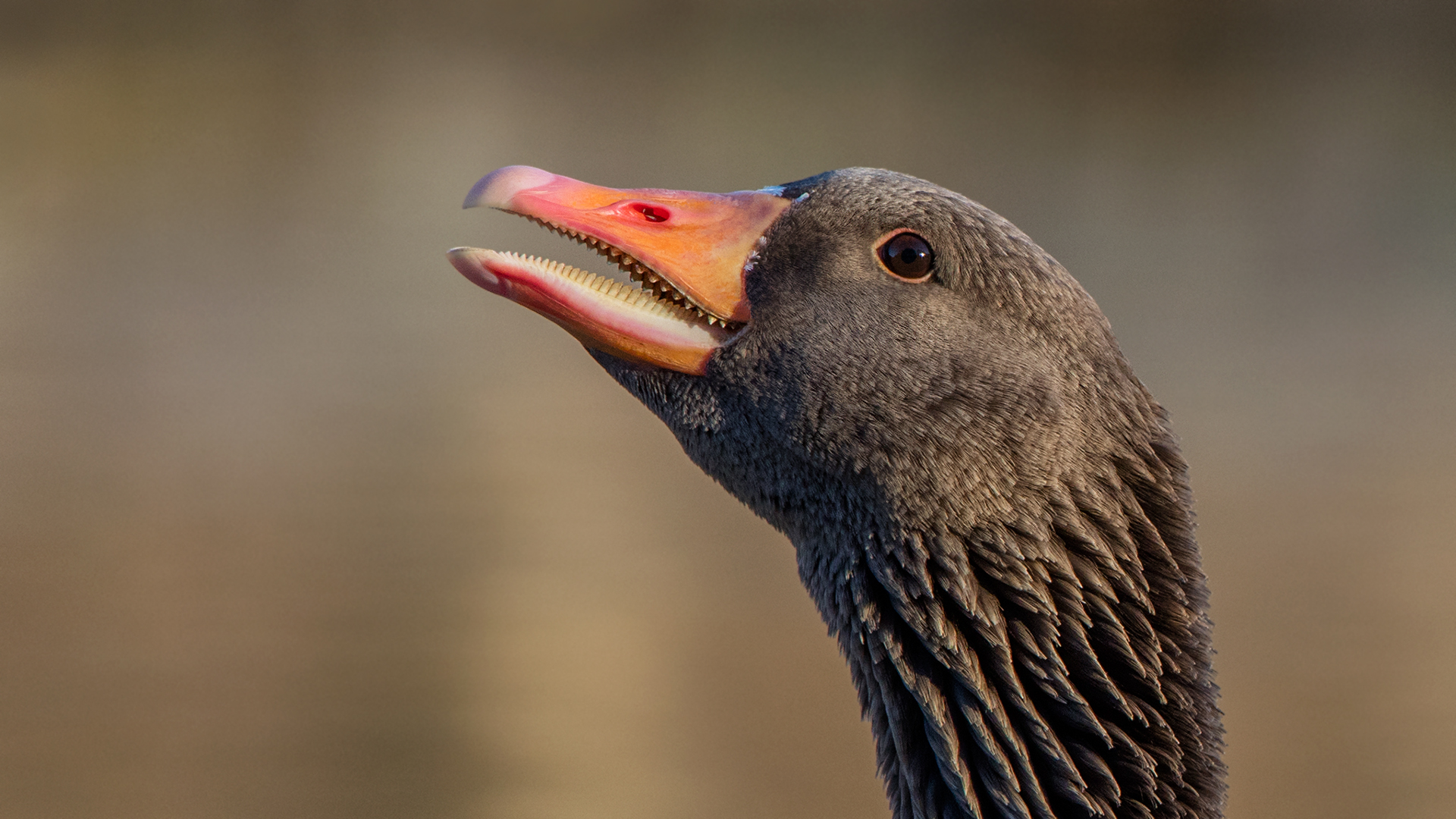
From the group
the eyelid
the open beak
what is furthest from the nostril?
the eyelid

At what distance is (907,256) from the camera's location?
2.12 metres

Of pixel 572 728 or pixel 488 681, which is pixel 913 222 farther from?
pixel 488 681

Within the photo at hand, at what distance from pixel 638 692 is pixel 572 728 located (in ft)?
1.30

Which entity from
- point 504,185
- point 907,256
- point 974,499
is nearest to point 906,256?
point 907,256

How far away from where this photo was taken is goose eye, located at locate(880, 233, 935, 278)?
2107mm

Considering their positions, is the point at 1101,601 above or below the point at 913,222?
below

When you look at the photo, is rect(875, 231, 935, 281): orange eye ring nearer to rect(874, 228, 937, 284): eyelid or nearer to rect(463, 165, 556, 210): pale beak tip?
rect(874, 228, 937, 284): eyelid

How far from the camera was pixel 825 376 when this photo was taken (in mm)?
2053

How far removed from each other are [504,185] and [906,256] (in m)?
0.69

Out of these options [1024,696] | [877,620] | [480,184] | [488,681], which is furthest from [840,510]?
[488,681]

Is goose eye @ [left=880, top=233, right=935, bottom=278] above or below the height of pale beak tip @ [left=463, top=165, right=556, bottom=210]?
above

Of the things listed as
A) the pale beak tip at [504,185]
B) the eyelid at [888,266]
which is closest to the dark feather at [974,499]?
the eyelid at [888,266]

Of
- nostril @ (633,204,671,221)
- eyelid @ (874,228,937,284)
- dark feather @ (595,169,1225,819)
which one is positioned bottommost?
dark feather @ (595,169,1225,819)

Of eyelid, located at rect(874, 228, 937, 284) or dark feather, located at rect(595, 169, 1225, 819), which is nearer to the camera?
dark feather, located at rect(595, 169, 1225, 819)
